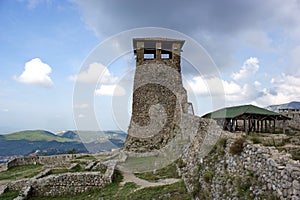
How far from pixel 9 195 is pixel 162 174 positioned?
929 centimetres

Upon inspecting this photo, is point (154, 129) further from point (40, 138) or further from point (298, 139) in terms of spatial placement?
point (40, 138)

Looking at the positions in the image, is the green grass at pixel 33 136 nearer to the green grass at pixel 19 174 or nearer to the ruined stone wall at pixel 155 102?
the green grass at pixel 19 174

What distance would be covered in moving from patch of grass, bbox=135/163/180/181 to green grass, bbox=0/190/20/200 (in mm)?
7404

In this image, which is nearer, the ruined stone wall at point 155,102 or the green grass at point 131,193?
the green grass at point 131,193

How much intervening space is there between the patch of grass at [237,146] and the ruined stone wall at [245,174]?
60mm

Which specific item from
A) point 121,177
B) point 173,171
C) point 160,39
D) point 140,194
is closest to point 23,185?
point 121,177

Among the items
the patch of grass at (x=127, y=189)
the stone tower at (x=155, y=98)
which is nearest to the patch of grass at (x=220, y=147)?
the patch of grass at (x=127, y=189)

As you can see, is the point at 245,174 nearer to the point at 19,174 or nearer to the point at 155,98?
the point at 155,98

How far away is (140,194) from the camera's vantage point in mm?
10117

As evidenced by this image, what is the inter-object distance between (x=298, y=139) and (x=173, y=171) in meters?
7.03

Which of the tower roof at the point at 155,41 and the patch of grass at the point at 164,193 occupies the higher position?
the tower roof at the point at 155,41

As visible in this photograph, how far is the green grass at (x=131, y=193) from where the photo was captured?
9.36m

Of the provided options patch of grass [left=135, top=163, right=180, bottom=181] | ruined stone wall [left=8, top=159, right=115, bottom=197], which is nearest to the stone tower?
patch of grass [left=135, top=163, right=180, bottom=181]

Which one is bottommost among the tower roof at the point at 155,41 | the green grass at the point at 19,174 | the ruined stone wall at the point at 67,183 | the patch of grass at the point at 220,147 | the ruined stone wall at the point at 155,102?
the green grass at the point at 19,174
